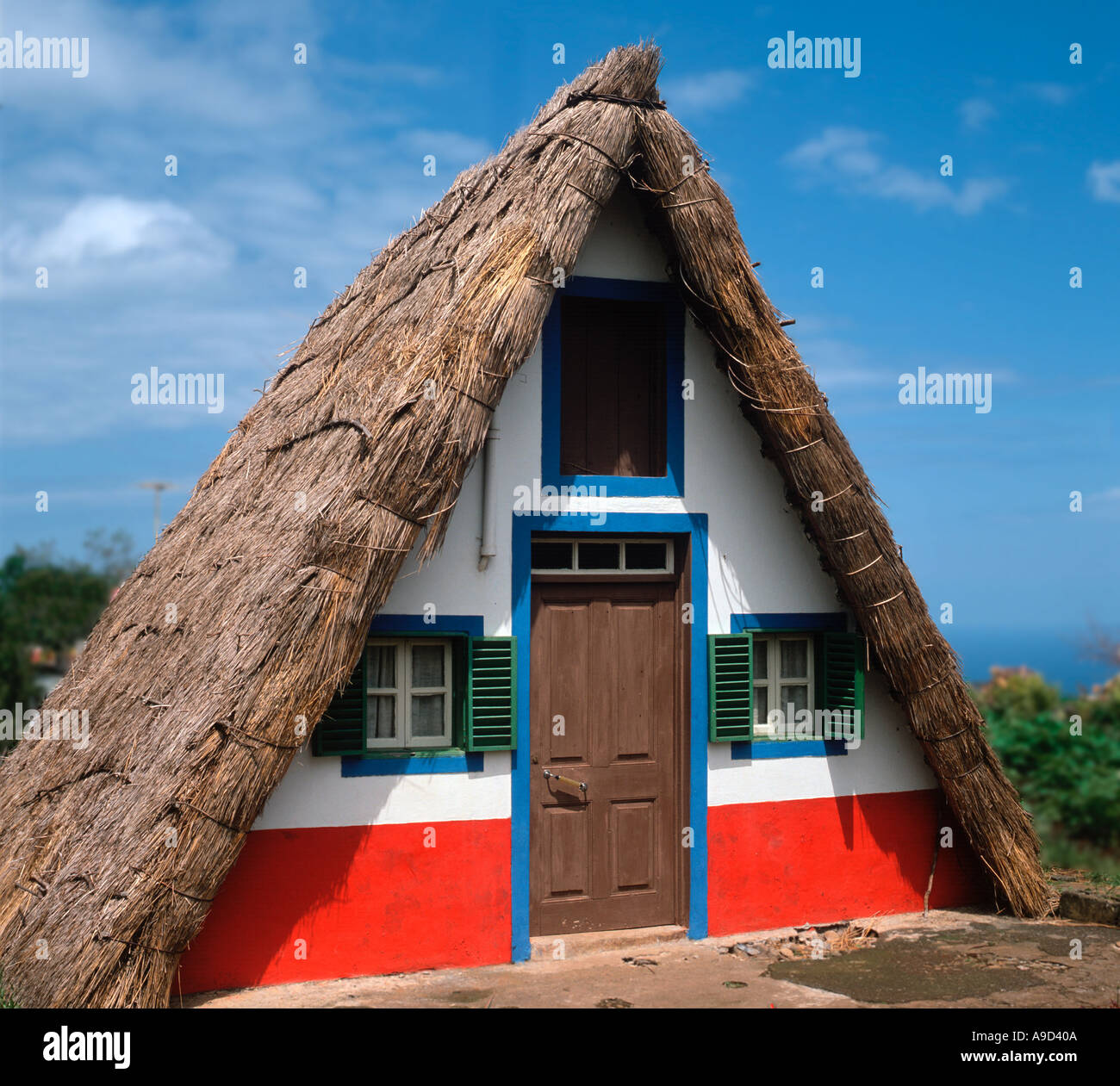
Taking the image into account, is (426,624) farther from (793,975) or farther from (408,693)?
(793,975)

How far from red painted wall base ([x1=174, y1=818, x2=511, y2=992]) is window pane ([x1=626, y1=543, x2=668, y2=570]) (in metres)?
2.02

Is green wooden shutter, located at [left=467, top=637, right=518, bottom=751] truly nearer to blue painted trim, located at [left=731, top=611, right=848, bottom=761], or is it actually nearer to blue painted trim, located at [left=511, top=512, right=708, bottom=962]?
blue painted trim, located at [left=511, top=512, right=708, bottom=962]

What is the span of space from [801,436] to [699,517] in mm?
915

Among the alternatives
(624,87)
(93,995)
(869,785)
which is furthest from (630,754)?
(624,87)

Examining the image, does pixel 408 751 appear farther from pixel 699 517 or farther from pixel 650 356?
pixel 650 356

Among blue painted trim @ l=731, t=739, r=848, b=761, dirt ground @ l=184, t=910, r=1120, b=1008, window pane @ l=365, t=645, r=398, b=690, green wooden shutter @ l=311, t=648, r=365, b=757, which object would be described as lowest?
dirt ground @ l=184, t=910, r=1120, b=1008


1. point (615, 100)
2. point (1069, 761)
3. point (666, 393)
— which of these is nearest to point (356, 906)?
point (666, 393)

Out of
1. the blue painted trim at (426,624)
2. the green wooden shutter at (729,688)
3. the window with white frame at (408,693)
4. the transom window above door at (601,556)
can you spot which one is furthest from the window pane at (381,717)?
the green wooden shutter at (729,688)

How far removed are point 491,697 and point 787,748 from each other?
2.38 meters

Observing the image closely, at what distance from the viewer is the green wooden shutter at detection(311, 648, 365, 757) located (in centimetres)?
696

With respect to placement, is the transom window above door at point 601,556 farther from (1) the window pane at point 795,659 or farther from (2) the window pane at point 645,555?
(1) the window pane at point 795,659

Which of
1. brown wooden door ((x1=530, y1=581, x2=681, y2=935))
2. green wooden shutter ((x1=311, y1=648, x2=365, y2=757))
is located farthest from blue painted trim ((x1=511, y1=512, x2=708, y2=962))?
green wooden shutter ((x1=311, y1=648, x2=365, y2=757))

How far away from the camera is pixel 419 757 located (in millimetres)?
7227

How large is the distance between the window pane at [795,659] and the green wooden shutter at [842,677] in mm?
103
